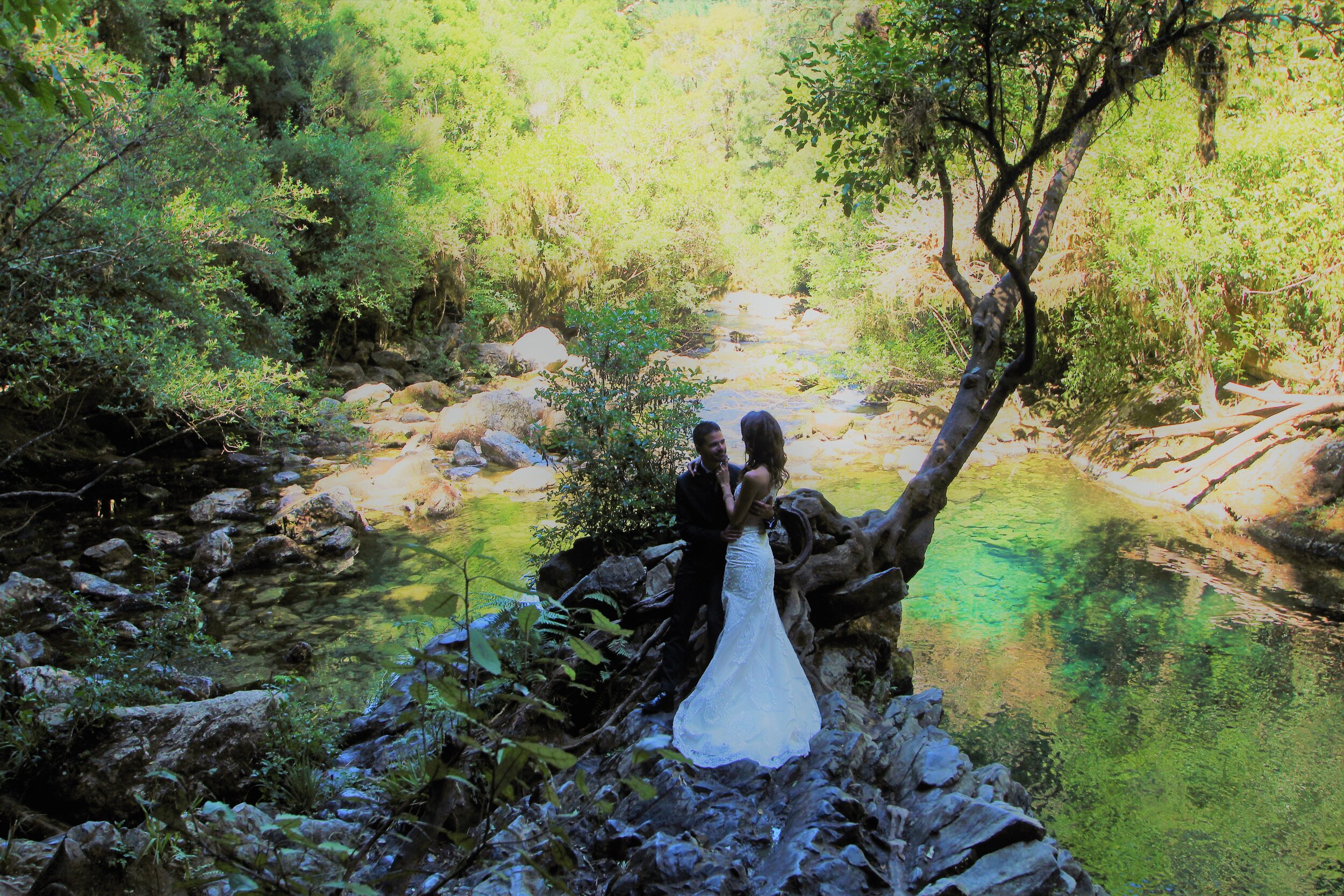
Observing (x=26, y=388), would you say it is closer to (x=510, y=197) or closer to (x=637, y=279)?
(x=510, y=197)

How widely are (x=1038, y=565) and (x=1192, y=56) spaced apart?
25.7 feet

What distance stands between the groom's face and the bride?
0.06 m

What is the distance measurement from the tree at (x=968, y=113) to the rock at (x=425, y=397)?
15.0 meters

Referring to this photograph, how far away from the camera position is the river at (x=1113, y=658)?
6211mm

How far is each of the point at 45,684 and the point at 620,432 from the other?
197 inches

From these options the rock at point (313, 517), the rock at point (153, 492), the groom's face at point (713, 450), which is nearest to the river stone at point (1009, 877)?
the groom's face at point (713, 450)

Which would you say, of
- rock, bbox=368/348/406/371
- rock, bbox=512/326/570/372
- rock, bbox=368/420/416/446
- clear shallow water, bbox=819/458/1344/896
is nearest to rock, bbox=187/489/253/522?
rock, bbox=368/420/416/446

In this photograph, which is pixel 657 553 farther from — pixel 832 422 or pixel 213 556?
pixel 832 422

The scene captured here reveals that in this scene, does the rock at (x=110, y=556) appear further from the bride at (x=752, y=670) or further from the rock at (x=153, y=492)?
the bride at (x=752, y=670)

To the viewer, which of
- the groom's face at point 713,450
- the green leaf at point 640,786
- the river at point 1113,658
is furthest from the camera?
the river at point 1113,658

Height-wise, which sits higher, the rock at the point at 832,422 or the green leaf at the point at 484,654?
the green leaf at the point at 484,654

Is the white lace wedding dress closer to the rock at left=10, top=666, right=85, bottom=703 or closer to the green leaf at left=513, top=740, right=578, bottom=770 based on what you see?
the green leaf at left=513, top=740, right=578, bottom=770

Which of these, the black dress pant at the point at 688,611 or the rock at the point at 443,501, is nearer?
the black dress pant at the point at 688,611

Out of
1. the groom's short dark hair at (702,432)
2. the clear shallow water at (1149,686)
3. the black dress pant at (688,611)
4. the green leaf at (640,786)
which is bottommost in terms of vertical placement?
the clear shallow water at (1149,686)
